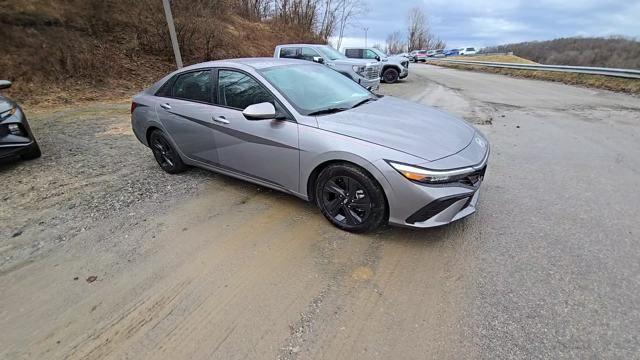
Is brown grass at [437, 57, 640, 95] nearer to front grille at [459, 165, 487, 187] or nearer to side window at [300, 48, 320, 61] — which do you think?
side window at [300, 48, 320, 61]

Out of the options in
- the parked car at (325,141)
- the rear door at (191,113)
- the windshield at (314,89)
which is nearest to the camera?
the parked car at (325,141)

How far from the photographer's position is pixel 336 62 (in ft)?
40.6

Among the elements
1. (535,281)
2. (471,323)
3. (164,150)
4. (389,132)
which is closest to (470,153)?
(389,132)

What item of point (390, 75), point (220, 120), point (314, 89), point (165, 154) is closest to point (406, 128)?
point (314, 89)

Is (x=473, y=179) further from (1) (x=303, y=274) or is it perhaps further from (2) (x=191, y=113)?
(2) (x=191, y=113)

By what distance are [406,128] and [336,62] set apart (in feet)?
33.6

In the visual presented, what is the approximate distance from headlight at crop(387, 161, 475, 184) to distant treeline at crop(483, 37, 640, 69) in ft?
123

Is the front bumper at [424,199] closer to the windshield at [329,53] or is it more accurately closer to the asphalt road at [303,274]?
the asphalt road at [303,274]

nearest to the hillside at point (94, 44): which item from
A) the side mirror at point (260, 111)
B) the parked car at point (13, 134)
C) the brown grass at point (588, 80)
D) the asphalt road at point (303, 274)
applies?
the parked car at point (13, 134)

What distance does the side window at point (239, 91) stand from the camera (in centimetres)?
334

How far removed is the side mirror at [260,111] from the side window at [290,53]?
10.00 metres

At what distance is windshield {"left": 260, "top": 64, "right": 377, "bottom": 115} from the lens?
3.28m

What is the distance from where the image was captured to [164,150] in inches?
177

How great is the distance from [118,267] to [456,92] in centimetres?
1250
